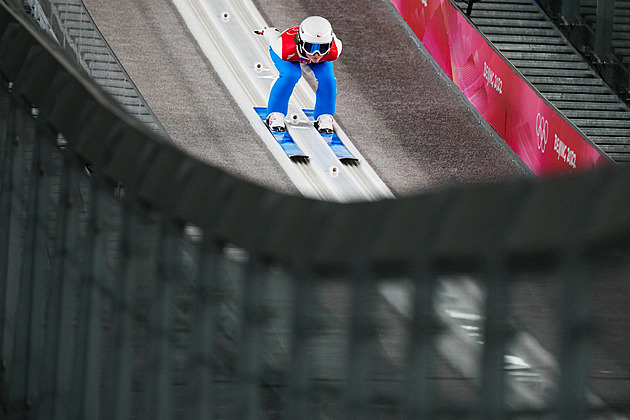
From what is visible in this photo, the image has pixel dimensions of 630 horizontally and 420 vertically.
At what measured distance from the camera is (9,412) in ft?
8.09

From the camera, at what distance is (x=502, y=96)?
13.3 meters

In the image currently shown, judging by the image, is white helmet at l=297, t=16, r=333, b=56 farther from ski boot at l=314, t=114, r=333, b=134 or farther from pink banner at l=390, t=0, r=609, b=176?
pink banner at l=390, t=0, r=609, b=176

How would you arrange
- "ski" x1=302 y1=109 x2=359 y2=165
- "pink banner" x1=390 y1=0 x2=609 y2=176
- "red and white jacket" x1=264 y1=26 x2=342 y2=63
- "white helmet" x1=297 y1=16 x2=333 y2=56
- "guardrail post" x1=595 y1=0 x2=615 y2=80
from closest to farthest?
1. "pink banner" x1=390 y1=0 x2=609 y2=176
2. "white helmet" x1=297 y1=16 x2=333 y2=56
3. "red and white jacket" x1=264 y1=26 x2=342 y2=63
4. "ski" x1=302 y1=109 x2=359 y2=165
5. "guardrail post" x1=595 y1=0 x2=615 y2=80

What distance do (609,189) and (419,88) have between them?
14792 millimetres

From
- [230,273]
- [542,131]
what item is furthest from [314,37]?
[230,273]

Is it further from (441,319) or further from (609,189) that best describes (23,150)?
(609,189)

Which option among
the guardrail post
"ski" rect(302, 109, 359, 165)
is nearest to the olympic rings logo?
"ski" rect(302, 109, 359, 165)

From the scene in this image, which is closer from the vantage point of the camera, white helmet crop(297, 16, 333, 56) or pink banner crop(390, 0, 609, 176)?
pink banner crop(390, 0, 609, 176)

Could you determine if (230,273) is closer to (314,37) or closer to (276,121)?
(314,37)

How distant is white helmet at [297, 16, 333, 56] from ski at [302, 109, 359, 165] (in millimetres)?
1200

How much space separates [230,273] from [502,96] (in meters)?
12.1

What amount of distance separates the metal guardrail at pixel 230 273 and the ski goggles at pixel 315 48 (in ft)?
34.3

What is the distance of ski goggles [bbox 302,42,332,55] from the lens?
1289 cm

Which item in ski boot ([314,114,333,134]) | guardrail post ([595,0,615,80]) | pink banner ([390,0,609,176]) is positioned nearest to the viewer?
pink banner ([390,0,609,176])
